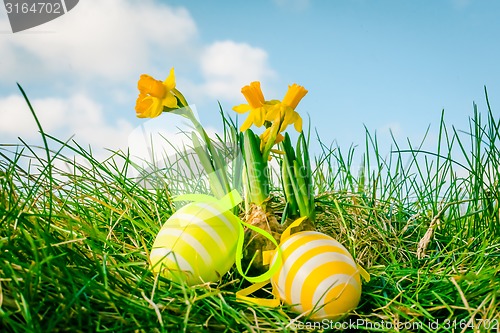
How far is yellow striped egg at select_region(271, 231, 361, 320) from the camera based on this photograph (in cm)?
94

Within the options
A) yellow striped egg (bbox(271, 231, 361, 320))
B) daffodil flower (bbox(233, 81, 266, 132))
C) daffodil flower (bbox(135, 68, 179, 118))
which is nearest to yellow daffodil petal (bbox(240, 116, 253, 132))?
daffodil flower (bbox(233, 81, 266, 132))

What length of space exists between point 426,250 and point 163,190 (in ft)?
2.08

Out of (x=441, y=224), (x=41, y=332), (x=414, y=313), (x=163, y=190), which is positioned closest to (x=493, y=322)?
(x=414, y=313)

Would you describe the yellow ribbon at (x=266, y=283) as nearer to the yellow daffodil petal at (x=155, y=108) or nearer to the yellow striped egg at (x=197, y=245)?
the yellow striped egg at (x=197, y=245)

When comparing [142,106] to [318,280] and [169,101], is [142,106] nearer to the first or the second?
[169,101]

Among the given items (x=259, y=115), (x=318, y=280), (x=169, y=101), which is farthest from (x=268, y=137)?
(x=318, y=280)

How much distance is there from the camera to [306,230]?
111cm

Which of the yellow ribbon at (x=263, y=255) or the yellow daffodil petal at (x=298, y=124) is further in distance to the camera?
the yellow daffodil petal at (x=298, y=124)

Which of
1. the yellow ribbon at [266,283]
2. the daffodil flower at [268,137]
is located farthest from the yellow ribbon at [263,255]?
the daffodil flower at [268,137]

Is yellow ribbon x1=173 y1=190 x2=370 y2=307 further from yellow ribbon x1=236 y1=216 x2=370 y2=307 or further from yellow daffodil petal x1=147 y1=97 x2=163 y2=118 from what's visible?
yellow daffodil petal x1=147 y1=97 x2=163 y2=118

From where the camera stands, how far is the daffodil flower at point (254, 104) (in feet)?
3.58

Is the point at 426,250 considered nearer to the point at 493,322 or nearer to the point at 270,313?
the point at 493,322

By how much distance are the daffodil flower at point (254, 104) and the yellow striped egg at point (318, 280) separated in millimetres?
251

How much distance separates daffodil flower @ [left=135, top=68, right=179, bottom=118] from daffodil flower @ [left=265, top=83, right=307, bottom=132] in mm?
194
